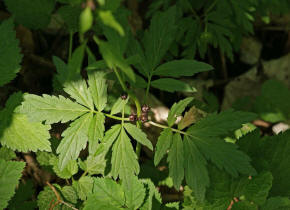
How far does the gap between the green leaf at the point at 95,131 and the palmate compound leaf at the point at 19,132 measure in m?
0.41

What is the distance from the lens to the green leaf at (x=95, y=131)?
1.66 m

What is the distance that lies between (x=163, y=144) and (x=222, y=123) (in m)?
0.35

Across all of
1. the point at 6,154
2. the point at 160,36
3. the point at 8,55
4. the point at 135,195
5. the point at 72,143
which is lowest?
the point at 135,195

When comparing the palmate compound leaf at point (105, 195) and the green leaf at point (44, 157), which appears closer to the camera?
the palmate compound leaf at point (105, 195)

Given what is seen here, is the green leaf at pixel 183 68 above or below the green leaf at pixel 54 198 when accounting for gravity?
above

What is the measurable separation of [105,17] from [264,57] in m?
3.09

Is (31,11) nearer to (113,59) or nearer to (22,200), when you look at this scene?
(22,200)

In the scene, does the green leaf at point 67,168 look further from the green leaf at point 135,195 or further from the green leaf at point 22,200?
the green leaf at point 135,195

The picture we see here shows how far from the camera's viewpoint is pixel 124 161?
1623 mm

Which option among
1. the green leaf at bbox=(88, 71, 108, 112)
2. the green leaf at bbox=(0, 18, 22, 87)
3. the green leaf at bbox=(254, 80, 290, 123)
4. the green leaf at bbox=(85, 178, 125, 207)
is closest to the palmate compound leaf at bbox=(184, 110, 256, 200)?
the green leaf at bbox=(85, 178, 125, 207)

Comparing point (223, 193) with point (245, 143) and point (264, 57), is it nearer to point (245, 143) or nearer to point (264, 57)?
point (245, 143)

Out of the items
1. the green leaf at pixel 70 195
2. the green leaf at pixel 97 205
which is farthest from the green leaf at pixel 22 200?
the green leaf at pixel 97 205

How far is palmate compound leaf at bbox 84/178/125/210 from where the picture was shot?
1.78 m

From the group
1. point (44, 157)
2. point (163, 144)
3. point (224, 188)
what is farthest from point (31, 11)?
point (224, 188)
